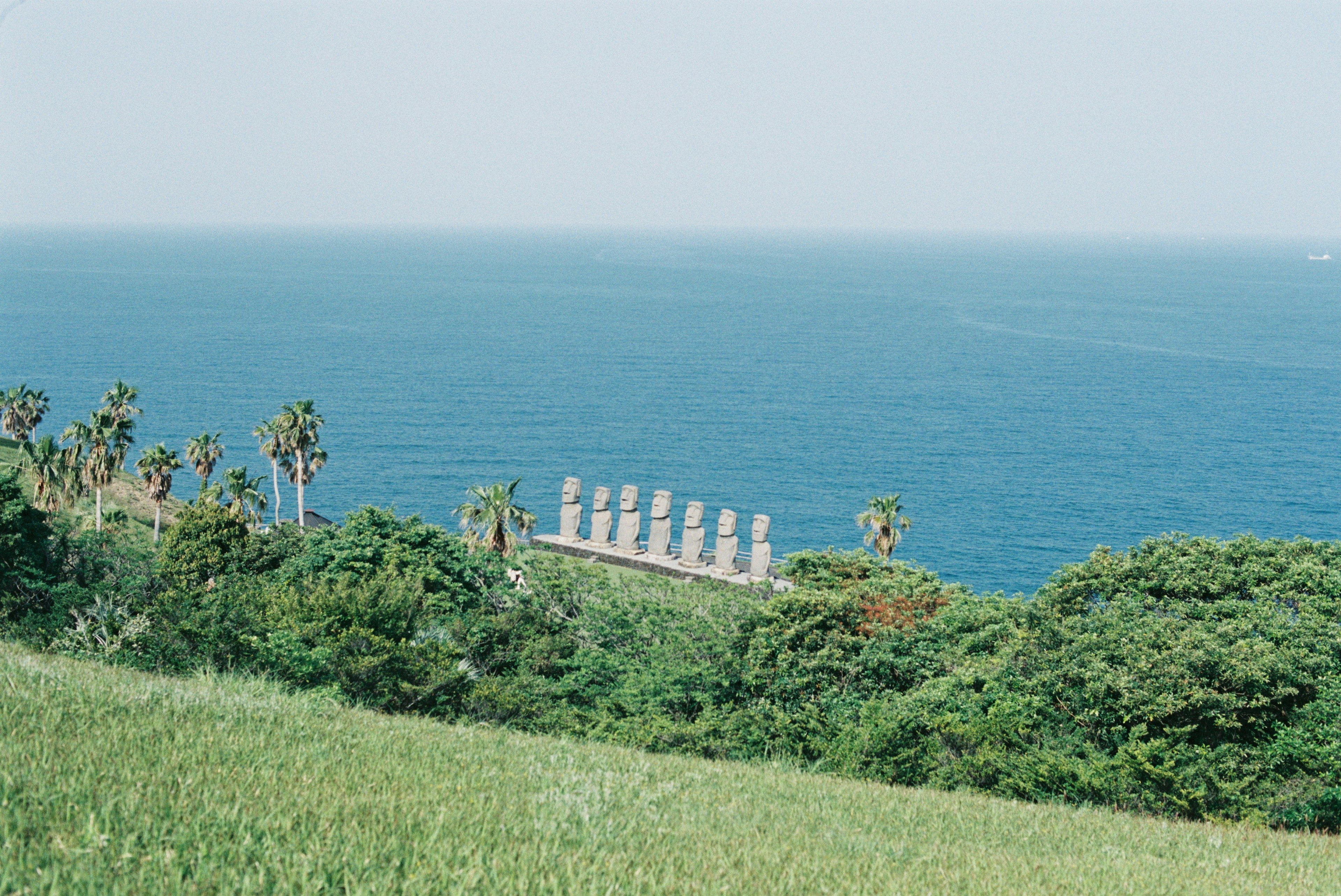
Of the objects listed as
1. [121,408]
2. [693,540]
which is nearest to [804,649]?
[693,540]

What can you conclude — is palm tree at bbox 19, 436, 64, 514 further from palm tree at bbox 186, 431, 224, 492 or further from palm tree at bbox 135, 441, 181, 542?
palm tree at bbox 186, 431, 224, 492

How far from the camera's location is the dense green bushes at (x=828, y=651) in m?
18.7

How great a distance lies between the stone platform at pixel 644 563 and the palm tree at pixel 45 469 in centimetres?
2208

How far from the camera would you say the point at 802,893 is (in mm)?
6996

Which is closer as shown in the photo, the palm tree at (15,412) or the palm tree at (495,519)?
the palm tree at (495,519)

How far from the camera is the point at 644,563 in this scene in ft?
170

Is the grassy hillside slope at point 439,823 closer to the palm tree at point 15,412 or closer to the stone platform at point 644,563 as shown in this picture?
the stone platform at point 644,563

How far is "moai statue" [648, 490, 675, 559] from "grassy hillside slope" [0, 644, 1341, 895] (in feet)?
126

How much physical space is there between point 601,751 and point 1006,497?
221ft

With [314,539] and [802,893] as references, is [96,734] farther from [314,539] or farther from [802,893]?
[314,539]

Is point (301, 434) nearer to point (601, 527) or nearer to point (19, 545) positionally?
point (601, 527)

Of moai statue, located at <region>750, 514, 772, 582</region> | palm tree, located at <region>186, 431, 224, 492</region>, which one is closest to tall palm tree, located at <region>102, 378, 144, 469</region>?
palm tree, located at <region>186, 431, 224, 492</region>

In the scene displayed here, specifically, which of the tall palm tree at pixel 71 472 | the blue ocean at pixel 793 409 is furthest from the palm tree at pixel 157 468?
the blue ocean at pixel 793 409

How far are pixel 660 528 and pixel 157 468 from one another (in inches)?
945
